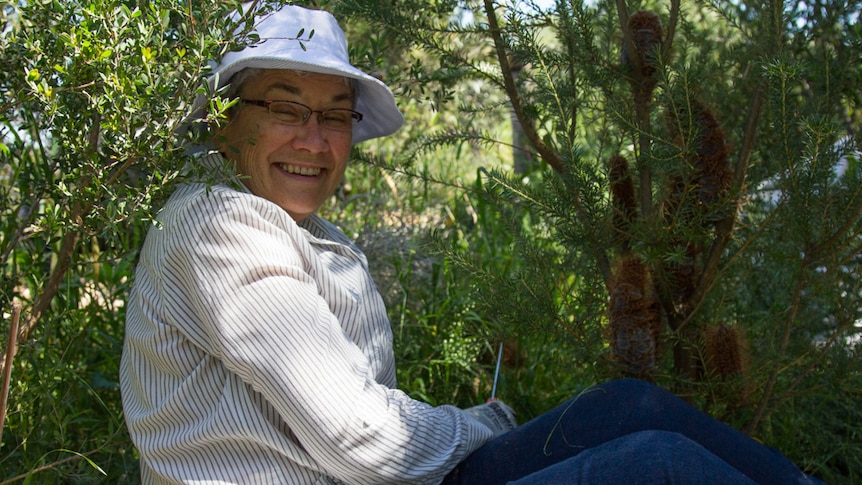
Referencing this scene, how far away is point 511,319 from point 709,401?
587 millimetres

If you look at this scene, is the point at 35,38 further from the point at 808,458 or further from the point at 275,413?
the point at 808,458

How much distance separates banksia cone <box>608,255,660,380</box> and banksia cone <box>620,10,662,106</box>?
43 cm

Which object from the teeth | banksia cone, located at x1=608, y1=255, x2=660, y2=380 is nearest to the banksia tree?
banksia cone, located at x1=608, y1=255, x2=660, y2=380

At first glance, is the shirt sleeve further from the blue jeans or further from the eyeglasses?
the eyeglasses

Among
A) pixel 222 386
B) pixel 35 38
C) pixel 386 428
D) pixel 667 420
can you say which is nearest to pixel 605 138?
pixel 667 420

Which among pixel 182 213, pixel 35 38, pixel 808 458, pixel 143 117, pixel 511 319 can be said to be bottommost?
pixel 808 458

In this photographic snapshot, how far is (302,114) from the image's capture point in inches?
84.7

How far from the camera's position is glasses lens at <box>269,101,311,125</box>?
6.90ft

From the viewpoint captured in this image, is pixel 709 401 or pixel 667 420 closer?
pixel 667 420

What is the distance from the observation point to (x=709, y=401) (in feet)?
7.52

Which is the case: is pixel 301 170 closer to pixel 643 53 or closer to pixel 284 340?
pixel 284 340

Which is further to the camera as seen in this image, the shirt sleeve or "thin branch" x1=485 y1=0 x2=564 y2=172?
"thin branch" x1=485 y1=0 x2=564 y2=172

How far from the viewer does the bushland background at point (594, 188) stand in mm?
1739

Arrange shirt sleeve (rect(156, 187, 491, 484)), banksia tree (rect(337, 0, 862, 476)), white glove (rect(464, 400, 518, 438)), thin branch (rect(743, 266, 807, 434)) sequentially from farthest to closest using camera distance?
white glove (rect(464, 400, 518, 438)) < thin branch (rect(743, 266, 807, 434)) < banksia tree (rect(337, 0, 862, 476)) < shirt sleeve (rect(156, 187, 491, 484))
